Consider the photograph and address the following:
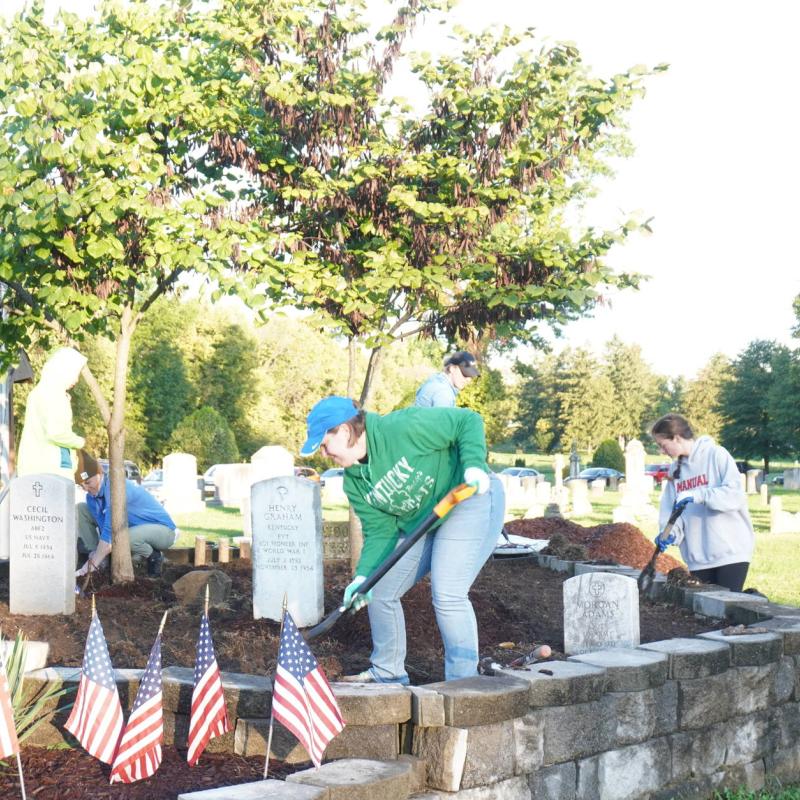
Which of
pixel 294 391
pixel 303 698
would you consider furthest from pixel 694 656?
pixel 294 391

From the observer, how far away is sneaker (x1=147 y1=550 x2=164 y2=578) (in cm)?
878

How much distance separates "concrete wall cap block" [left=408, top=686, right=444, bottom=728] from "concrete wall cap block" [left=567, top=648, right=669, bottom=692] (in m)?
0.99

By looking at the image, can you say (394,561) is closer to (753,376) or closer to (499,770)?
(499,770)

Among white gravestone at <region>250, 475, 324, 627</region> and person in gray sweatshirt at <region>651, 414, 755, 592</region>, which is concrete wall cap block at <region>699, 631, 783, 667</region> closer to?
person in gray sweatshirt at <region>651, 414, 755, 592</region>

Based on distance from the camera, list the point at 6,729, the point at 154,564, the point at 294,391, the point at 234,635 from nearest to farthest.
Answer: the point at 6,729
the point at 234,635
the point at 154,564
the point at 294,391

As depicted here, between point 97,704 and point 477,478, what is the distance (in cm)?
173

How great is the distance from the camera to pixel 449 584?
4.59 metres

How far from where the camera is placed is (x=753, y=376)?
52906 millimetres

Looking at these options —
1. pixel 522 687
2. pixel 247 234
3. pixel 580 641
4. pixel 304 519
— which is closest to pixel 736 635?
pixel 580 641

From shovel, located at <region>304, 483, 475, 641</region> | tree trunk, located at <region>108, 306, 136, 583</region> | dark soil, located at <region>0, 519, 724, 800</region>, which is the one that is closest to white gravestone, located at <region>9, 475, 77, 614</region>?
dark soil, located at <region>0, 519, 724, 800</region>

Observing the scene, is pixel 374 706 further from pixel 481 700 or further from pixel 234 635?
pixel 234 635

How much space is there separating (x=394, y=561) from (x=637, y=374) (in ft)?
217

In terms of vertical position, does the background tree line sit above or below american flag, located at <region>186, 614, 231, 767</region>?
above

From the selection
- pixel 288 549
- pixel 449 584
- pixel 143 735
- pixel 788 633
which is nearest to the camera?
pixel 143 735
